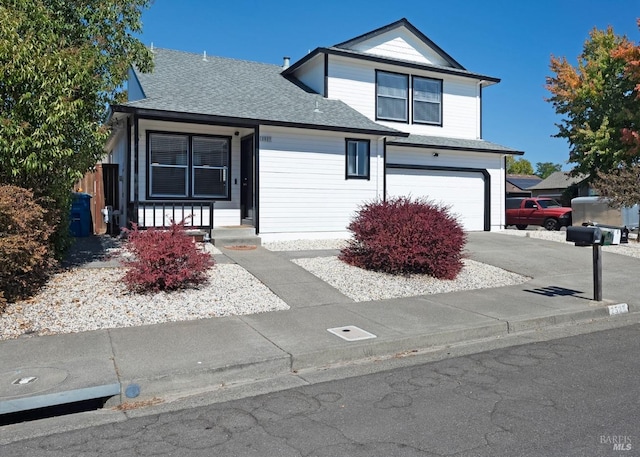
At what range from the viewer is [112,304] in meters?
7.88

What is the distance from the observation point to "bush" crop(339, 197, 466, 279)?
1062cm

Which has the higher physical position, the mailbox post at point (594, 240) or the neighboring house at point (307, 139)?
the neighboring house at point (307, 139)

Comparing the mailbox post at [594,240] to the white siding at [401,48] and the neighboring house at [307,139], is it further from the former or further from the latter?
the white siding at [401,48]

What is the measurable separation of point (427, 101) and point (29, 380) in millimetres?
17171

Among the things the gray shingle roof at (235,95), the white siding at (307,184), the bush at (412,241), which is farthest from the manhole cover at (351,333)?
the gray shingle roof at (235,95)

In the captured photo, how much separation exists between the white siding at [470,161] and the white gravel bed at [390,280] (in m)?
6.76

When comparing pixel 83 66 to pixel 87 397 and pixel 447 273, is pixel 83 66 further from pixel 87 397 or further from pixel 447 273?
pixel 447 273

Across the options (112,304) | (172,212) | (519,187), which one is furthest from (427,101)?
(519,187)

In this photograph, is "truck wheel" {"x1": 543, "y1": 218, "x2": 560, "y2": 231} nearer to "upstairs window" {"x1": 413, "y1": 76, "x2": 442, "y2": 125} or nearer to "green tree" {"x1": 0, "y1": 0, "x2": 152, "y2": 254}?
"upstairs window" {"x1": 413, "y1": 76, "x2": 442, "y2": 125}

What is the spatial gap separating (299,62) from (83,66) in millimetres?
11935

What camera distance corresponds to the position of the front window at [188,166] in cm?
1432

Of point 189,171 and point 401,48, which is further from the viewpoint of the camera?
point 401,48

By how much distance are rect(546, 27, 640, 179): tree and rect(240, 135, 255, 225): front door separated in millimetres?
19847

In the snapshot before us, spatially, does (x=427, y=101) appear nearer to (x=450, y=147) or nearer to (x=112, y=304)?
(x=450, y=147)
